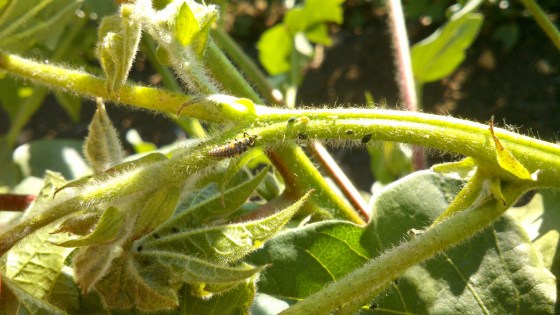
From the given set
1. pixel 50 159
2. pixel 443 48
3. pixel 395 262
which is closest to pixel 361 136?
pixel 395 262

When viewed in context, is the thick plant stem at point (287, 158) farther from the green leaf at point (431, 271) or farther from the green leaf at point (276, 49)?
the green leaf at point (276, 49)

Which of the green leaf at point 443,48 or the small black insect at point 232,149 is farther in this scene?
the green leaf at point 443,48

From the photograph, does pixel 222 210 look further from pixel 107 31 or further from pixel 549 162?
pixel 549 162

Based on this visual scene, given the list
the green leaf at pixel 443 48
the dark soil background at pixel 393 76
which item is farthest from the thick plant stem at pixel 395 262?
the dark soil background at pixel 393 76

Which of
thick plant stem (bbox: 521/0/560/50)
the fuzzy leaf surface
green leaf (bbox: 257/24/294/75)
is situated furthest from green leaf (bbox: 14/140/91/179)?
thick plant stem (bbox: 521/0/560/50)

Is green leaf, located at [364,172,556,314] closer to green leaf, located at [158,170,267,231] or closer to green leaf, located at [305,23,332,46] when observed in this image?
green leaf, located at [158,170,267,231]

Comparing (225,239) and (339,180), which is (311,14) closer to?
(339,180)
